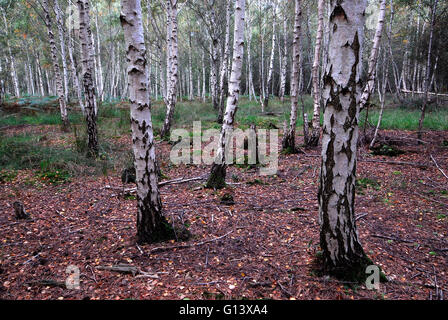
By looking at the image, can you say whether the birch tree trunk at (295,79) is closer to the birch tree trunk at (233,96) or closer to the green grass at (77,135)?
Answer: the green grass at (77,135)

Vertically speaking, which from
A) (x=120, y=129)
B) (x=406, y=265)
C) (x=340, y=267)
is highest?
(x=120, y=129)

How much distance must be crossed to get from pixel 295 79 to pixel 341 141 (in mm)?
5759

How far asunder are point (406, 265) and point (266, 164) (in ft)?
14.7

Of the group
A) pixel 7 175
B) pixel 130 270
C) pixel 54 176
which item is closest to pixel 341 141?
pixel 130 270

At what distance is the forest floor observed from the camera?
253 cm

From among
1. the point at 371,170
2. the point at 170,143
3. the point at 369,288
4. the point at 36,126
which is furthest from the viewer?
the point at 36,126

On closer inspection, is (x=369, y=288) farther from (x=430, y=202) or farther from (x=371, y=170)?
(x=371, y=170)

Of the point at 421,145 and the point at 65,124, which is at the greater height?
the point at 65,124

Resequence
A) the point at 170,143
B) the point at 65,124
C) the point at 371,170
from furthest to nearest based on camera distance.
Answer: the point at 65,124 < the point at 170,143 < the point at 371,170

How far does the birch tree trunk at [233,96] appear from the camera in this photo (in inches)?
201

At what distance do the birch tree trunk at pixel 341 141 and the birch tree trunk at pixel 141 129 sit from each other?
1.89 metres

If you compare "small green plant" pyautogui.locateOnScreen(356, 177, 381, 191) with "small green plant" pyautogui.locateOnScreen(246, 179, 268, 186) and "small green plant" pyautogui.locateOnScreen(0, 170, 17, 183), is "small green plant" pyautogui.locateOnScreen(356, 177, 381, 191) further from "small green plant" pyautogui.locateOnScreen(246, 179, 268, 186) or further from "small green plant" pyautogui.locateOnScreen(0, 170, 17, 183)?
"small green plant" pyautogui.locateOnScreen(0, 170, 17, 183)

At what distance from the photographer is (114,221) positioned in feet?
13.4

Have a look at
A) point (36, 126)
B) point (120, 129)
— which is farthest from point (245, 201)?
point (36, 126)
